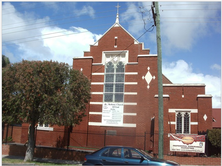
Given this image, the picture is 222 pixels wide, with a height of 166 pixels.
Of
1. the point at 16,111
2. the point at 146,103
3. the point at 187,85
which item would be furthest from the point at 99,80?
the point at 16,111

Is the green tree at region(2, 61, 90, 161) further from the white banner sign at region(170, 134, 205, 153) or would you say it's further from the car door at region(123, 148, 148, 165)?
the white banner sign at region(170, 134, 205, 153)

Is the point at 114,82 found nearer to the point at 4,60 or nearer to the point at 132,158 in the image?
the point at 4,60

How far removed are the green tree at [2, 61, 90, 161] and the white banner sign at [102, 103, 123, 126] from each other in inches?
282

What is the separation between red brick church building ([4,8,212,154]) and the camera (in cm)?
2039

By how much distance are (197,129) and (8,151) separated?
50.8 feet

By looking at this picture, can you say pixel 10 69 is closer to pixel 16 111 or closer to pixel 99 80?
pixel 16 111

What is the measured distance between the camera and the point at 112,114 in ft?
76.3

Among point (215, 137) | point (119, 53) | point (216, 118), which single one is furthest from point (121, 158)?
point (216, 118)

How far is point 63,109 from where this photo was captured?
15.5 meters

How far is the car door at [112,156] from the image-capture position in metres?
10.6

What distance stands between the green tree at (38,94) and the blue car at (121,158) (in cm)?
534

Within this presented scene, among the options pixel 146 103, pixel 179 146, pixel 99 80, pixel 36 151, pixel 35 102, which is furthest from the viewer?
pixel 99 80

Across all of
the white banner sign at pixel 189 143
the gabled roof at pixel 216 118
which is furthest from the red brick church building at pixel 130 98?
the gabled roof at pixel 216 118

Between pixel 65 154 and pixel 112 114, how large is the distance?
630 centimetres
